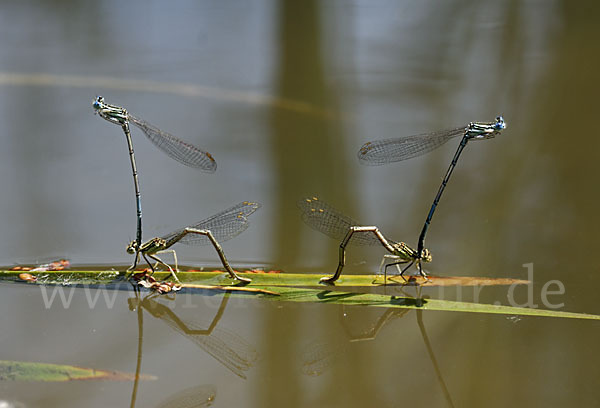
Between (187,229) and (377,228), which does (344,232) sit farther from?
(187,229)

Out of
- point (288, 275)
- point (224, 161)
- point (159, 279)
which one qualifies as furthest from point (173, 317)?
point (224, 161)

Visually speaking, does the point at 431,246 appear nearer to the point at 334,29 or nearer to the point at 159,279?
the point at 159,279

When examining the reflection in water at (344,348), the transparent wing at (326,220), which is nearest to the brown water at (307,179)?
the reflection in water at (344,348)

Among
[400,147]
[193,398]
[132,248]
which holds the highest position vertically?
[400,147]

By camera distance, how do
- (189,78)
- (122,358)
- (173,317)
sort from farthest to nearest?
(189,78), (173,317), (122,358)

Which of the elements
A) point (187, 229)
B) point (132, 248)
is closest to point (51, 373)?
point (132, 248)

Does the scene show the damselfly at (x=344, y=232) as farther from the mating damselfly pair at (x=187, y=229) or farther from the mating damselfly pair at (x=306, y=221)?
the mating damselfly pair at (x=187, y=229)

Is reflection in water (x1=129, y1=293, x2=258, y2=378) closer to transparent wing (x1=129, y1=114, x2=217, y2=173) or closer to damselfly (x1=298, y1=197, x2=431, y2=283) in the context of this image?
damselfly (x1=298, y1=197, x2=431, y2=283)
